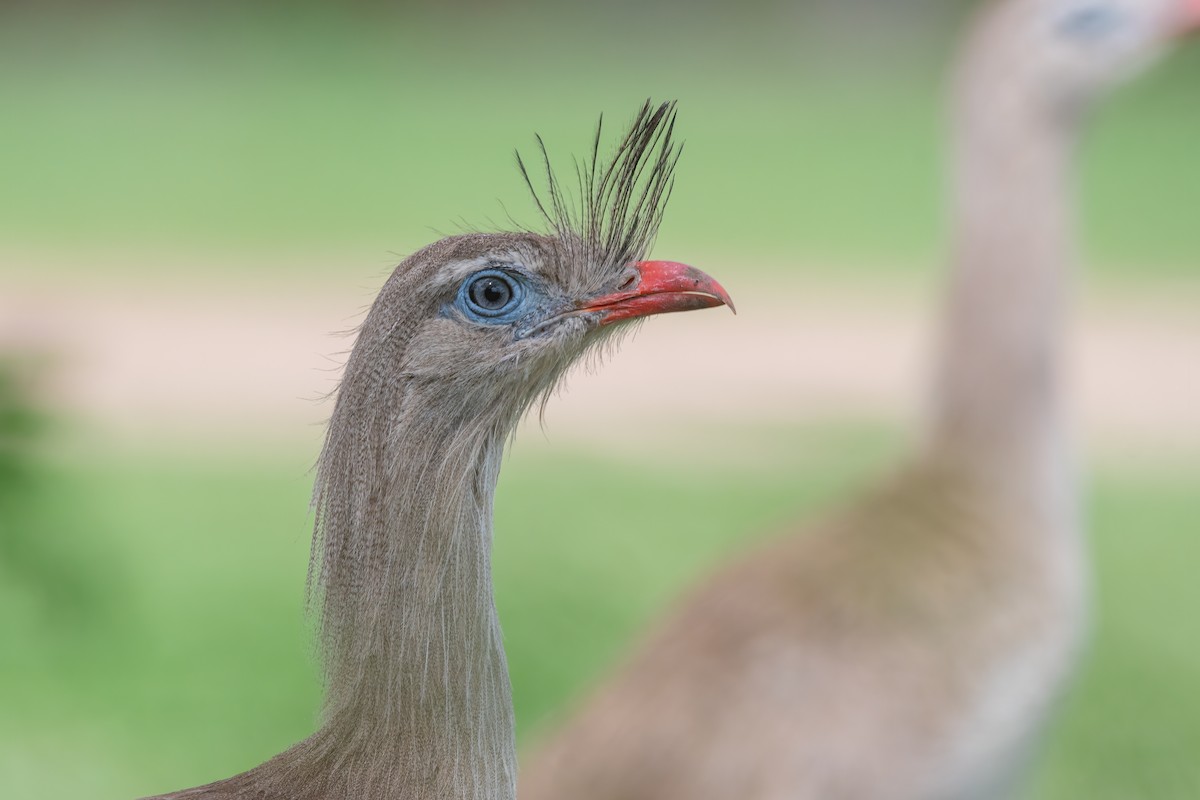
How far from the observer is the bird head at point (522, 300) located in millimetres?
1393

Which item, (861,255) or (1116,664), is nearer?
(1116,664)

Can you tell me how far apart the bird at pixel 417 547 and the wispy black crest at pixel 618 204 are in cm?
5

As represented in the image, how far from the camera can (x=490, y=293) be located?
4.76 feet

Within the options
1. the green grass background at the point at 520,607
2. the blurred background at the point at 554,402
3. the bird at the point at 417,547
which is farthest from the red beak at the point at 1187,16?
the bird at the point at 417,547

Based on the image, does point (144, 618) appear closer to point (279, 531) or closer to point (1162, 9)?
point (279, 531)

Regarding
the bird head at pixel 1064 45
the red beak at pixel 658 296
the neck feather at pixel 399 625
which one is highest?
the bird head at pixel 1064 45

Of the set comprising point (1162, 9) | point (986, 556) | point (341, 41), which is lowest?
point (986, 556)

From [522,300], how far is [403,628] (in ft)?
1.12

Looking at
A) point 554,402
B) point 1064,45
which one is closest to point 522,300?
point 1064,45

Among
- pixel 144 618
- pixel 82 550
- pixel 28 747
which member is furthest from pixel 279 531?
pixel 82 550

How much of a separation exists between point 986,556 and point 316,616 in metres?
1.49

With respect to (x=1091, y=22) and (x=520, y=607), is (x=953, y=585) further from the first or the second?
(x=520, y=607)

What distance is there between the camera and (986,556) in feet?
8.44

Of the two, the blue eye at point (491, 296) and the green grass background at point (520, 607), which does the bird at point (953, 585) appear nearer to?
the green grass background at point (520, 607)
